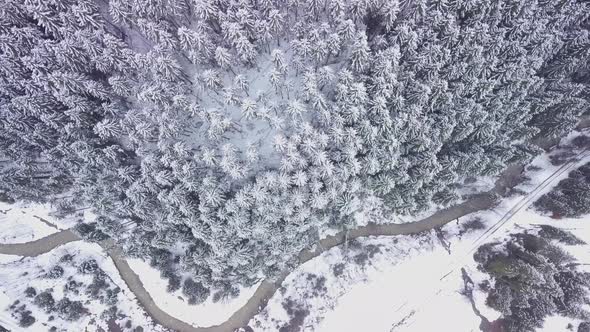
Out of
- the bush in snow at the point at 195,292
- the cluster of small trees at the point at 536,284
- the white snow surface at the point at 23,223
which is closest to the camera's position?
the cluster of small trees at the point at 536,284

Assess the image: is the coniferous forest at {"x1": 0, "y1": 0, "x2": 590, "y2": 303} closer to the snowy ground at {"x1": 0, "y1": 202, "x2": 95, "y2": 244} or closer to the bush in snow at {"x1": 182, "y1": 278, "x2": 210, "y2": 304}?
the bush in snow at {"x1": 182, "y1": 278, "x2": 210, "y2": 304}

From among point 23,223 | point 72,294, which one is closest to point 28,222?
point 23,223

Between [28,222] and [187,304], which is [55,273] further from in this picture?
[187,304]

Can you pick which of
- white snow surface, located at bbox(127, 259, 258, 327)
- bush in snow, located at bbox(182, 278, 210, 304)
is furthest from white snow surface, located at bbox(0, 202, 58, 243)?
bush in snow, located at bbox(182, 278, 210, 304)

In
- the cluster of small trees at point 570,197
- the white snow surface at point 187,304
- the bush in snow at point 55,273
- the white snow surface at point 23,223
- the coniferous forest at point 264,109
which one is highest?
the coniferous forest at point 264,109

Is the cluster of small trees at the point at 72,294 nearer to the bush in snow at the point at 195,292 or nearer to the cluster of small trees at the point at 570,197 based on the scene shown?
the bush in snow at the point at 195,292

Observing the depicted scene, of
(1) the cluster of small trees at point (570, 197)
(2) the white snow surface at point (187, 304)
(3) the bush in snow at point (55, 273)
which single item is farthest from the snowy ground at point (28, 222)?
(1) the cluster of small trees at point (570, 197)
